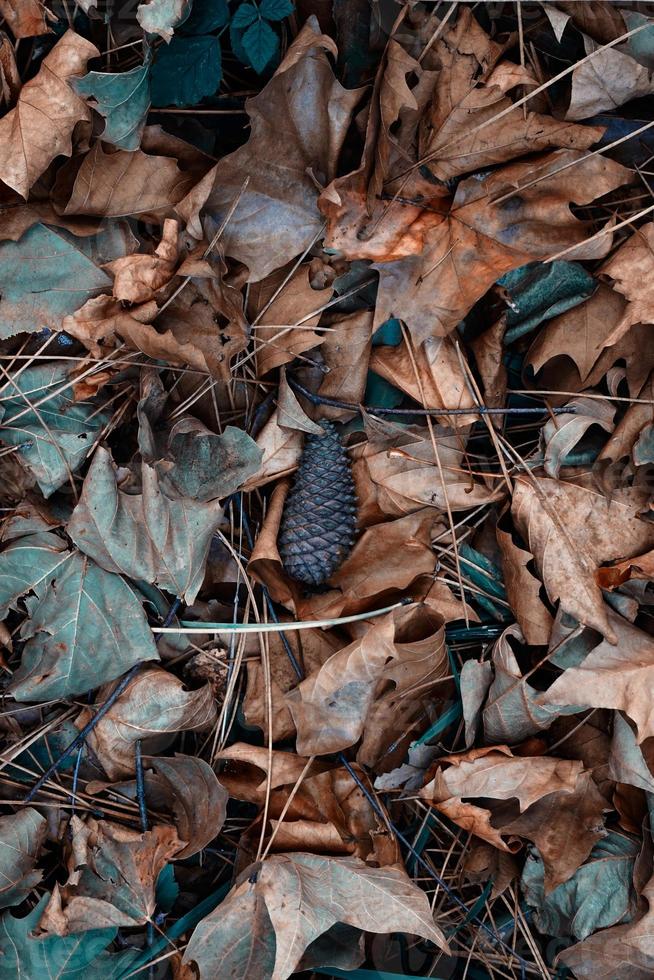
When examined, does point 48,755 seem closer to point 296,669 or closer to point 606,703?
point 296,669

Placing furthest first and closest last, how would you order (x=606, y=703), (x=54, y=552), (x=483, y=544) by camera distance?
(x=483, y=544), (x=54, y=552), (x=606, y=703)

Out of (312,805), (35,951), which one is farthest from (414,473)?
(35,951)

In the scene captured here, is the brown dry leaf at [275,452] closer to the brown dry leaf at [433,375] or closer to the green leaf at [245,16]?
the brown dry leaf at [433,375]

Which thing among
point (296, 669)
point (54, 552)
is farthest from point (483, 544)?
point (54, 552)

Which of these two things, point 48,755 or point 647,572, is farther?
point 48,755

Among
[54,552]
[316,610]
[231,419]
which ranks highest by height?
[231,419]

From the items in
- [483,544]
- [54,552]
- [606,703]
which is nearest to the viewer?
[606,703]

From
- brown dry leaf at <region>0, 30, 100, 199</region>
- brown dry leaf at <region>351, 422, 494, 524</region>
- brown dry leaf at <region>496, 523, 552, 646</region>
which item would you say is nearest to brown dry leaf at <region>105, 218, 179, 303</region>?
brown dry leaf at <region>0, 30, 100, 199</region>

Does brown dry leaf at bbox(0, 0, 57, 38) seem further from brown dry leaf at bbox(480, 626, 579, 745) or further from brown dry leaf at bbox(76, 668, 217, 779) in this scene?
brown dry leaf at bbox(480, 626, 579, 745)
